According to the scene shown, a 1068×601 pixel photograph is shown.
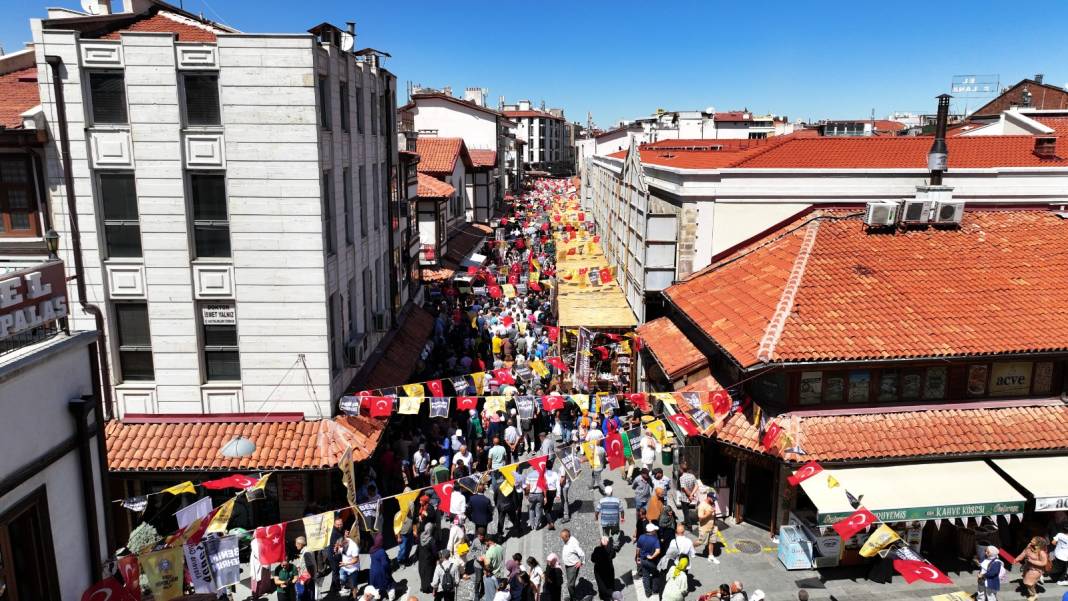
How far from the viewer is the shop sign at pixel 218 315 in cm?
1523

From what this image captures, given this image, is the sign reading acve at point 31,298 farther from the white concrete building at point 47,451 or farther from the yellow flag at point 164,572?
the yellow flag at point 164,572

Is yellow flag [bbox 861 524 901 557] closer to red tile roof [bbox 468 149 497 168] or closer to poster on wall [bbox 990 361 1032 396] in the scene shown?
poster on wall [bbox 990 361 1032 396]

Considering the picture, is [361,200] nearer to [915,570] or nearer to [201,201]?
[201,201]

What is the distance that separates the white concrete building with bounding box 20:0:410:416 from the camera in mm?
13977

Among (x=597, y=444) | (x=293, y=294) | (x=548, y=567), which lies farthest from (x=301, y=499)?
(x=597, y=444)

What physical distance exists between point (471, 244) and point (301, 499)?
27950mm

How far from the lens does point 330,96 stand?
15984 mm

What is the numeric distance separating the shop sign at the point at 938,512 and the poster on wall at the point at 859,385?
259cm

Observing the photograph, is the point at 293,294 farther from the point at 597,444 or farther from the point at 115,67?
the point at 597,444

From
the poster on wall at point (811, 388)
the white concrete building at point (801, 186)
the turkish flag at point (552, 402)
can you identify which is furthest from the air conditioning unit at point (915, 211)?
the turkish flag at point (552, 402)

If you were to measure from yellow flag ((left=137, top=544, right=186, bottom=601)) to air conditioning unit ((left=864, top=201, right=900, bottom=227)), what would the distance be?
681 inches

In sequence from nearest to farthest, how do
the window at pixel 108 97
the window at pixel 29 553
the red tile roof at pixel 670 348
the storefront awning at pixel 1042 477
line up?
the window at pixel 29 553
the storefront awning at pixel 1042 477
the window at pixel 108 97
the red tile roof at pixel 670 348

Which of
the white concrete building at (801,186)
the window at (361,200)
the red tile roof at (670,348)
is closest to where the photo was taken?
the red tile roof at (670,348)

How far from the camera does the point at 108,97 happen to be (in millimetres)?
14211
